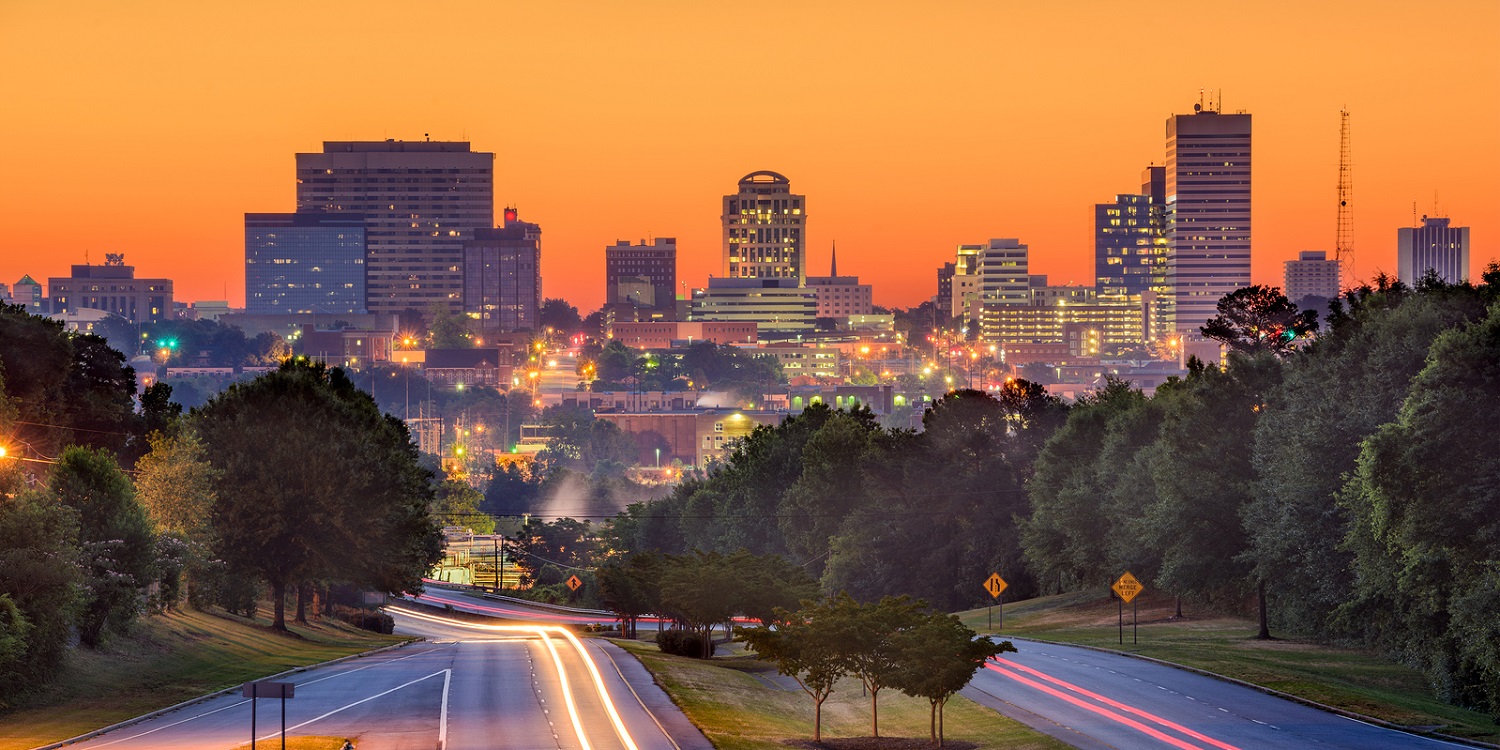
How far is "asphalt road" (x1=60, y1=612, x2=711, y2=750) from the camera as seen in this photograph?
47312 mm

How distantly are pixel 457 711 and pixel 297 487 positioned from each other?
36090 mm

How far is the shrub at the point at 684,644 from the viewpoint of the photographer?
262ft

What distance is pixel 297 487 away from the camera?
86.1 m

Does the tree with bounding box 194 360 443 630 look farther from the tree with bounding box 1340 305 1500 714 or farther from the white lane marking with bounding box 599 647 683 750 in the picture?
the tree with bounding box 1340 305 1500 714

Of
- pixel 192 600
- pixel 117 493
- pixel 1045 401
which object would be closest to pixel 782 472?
pixel 1045 401

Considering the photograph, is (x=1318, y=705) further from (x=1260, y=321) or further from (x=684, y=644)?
(x=1260, y=321)

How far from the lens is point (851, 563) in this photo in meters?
119

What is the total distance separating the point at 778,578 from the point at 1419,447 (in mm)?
34720

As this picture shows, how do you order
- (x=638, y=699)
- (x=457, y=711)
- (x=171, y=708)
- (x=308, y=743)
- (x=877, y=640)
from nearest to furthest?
(x=308, y=743)
(x=877, y=640)
(x=457, y=711)
(x=171, y=708)
(x=638, y=699)

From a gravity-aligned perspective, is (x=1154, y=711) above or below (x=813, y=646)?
below

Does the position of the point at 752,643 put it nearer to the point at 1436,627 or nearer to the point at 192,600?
the point at 1436,627

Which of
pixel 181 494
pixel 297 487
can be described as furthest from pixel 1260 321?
pixel 181 494

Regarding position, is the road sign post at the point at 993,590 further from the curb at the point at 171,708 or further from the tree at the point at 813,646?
the tree at the point at 813,646

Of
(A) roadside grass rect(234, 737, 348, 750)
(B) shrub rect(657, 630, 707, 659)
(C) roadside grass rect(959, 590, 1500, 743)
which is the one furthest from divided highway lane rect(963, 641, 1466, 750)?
(A) roadside grass rect(234, 737, 348, 750)
